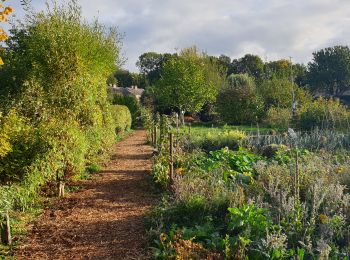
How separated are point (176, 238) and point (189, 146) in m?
8.40

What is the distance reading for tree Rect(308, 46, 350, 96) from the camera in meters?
60.8

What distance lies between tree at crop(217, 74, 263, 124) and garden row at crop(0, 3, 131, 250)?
19754mm

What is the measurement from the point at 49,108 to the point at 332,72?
2326 inches

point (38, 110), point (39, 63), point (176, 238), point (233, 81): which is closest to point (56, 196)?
point (38, 110)

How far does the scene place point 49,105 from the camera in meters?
8.68

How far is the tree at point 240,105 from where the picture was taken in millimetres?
30234

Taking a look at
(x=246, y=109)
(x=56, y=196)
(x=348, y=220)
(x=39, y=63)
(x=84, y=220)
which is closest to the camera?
(x=348, y=220)

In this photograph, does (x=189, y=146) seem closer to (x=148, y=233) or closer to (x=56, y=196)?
(x=56, y=196)

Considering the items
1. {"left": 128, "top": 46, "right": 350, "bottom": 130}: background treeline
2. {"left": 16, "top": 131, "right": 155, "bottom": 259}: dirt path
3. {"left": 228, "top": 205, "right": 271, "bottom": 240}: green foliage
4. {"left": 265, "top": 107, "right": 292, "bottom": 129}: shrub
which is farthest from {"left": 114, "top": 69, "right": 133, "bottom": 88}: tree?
{"left": 228, "top": 205, "right": 271, "bottom": 240}: green foliage

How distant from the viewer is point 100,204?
25.6 feet

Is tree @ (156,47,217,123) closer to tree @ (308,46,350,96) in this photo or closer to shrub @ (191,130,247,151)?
shrub @ (191,130,247,151)

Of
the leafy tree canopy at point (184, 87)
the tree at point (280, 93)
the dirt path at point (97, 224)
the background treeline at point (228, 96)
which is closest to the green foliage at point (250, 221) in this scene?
the dirt path at point (97, 224)

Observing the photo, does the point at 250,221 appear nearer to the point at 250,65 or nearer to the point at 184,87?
the point at 184,87

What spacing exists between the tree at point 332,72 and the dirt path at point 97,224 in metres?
55.7
